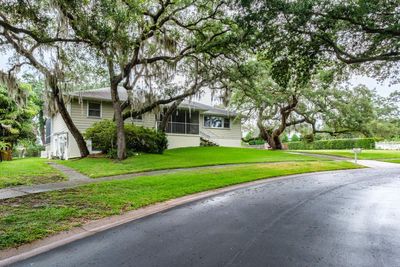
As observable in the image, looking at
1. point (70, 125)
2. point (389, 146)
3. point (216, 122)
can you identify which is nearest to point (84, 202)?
point (70, 125)

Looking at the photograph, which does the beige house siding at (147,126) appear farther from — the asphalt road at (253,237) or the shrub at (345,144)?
the asphalt road at (253,237)

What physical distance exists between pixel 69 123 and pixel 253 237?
57.2ft

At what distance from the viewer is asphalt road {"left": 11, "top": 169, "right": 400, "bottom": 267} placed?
368 centimetres

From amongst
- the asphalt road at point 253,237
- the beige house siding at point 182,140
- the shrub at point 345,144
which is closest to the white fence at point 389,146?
the shrub at point 345,144

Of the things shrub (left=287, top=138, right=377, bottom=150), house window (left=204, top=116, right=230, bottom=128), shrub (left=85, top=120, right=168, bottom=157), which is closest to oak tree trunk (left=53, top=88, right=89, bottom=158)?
shrub (left=85, top=120, right=168, bottom=157)

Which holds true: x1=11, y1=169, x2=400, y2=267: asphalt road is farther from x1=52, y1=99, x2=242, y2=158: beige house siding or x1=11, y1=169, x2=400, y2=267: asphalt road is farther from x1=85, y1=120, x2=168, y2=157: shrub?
x1=52, y1=99, x2=242, y2=158: beige house siding

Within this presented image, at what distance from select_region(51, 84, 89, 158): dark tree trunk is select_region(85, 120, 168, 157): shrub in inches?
22.3

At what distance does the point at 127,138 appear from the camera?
1955cm

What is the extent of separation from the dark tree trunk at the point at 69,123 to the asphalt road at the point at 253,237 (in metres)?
14.7

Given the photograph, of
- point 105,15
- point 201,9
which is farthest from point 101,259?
point 201,9

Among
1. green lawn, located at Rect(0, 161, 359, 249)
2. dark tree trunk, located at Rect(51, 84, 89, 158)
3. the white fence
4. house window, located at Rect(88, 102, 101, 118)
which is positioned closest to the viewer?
green lawn, located at Rect(0, 161, 359, 249)

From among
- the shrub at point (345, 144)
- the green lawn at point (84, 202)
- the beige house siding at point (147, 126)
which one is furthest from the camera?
the shrub at point (345, 144)

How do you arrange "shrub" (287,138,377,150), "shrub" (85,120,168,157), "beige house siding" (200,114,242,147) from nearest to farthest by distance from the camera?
1. "shrub" (85,120,168,157)
2. "beige house siding" (200,114,242,147)
3. "shrub" (287,138,377,150)

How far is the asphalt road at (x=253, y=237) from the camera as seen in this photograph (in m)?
3.68
